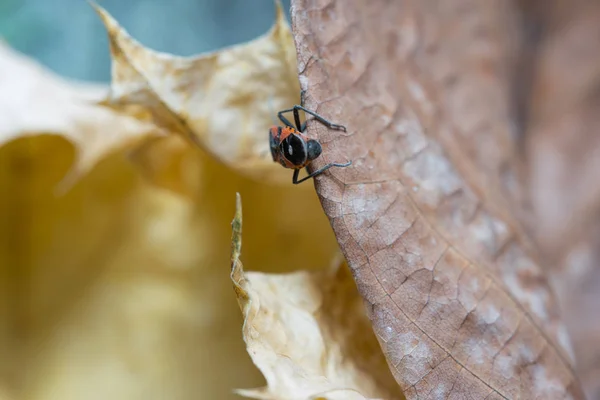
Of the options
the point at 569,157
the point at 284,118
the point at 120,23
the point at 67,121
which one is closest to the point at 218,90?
the point at 284,118

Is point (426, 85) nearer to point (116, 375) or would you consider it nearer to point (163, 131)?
point (163, 131)

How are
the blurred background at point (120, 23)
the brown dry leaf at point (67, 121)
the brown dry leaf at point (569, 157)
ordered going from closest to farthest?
the brown dry leaf at point (67, 121) < the brown dry leaf at point (569, 157) < the blurred background at point (120, 23)

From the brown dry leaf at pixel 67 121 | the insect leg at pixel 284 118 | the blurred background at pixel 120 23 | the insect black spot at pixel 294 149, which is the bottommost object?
the insect black spot at pixel 294 149

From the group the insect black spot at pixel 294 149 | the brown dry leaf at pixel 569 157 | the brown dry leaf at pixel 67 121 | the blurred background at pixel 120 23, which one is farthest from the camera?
the blurred background at pixel 120 23

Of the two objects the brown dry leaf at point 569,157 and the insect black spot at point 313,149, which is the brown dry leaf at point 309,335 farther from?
the brown dry leaf at point 569,157

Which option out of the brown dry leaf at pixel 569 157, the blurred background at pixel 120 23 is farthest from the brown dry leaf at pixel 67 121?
the brown dry leaf at pixel 569 157

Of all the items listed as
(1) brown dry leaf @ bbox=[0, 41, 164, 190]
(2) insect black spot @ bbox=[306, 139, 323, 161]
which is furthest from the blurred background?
(2) insect black spot @ bbox=[306, 139, 323, 161]

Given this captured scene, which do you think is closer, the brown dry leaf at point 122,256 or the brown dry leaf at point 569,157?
the brown dry leaf at point 122,256

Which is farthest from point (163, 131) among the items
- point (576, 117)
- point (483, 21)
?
point (576, 117)
